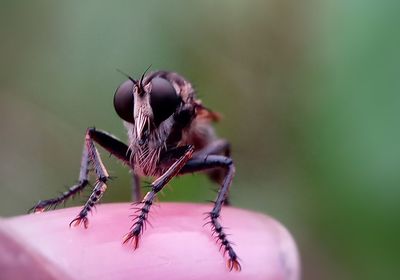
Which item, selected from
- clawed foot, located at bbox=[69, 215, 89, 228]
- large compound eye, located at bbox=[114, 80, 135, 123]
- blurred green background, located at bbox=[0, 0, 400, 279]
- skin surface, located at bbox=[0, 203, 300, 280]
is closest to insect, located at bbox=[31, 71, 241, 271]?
large compound eye, located at bbox=[114, 80, 135, 123]

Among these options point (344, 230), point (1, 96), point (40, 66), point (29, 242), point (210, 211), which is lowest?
point (29, 242)

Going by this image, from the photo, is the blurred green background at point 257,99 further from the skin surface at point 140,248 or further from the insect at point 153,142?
the skin surface at point 140,248

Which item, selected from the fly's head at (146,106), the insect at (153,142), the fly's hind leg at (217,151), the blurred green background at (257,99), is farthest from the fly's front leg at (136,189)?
the fly's head at (146,106)

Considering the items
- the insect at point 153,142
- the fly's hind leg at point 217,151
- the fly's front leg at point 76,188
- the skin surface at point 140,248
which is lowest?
the skin surface at point 140,248

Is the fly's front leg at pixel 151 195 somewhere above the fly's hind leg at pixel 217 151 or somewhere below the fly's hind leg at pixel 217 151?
below

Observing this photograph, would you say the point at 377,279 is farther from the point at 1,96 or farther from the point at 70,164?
the point at 1,96

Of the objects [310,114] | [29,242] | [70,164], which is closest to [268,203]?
[310,114]

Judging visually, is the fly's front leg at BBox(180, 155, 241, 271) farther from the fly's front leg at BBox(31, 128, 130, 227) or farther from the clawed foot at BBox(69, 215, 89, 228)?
the clawed foot at BBox(69, 215, 89, 228)

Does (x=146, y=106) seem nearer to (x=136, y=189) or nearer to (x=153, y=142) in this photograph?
(x=153, y=142)
